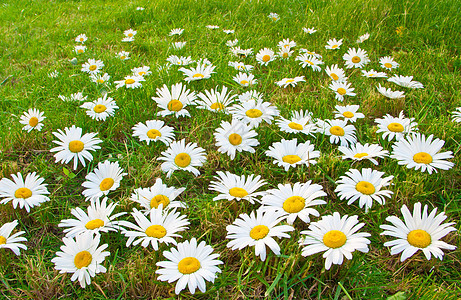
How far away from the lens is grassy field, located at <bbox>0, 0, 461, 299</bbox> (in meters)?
1.44

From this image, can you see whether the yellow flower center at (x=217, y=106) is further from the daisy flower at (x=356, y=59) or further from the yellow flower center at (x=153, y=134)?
the daisy flower at (x=356, y=59)

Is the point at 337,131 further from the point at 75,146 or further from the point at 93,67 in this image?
the point at 93,67

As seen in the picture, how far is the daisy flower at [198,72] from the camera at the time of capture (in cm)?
262

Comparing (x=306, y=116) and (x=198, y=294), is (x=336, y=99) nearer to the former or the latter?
(x=306, y=116)

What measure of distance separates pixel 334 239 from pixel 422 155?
0.82m

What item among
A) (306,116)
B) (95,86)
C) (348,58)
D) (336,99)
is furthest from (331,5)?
(95,86)

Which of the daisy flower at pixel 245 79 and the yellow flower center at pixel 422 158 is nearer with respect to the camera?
the yellow flower center at pixel 422 158

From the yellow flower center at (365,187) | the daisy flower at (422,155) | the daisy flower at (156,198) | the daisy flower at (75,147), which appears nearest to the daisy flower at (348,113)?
the daisy flower at (422,155)

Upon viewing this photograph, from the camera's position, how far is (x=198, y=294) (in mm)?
1398

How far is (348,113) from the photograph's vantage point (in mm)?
2295

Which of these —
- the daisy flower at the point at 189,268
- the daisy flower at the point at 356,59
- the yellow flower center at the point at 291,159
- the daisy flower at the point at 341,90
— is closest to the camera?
the daisy flower at the point at 189,268

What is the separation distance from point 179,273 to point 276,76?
6.53 feet

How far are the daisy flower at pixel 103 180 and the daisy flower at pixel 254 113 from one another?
781mm

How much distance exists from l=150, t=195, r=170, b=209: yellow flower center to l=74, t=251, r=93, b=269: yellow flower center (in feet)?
1.18
